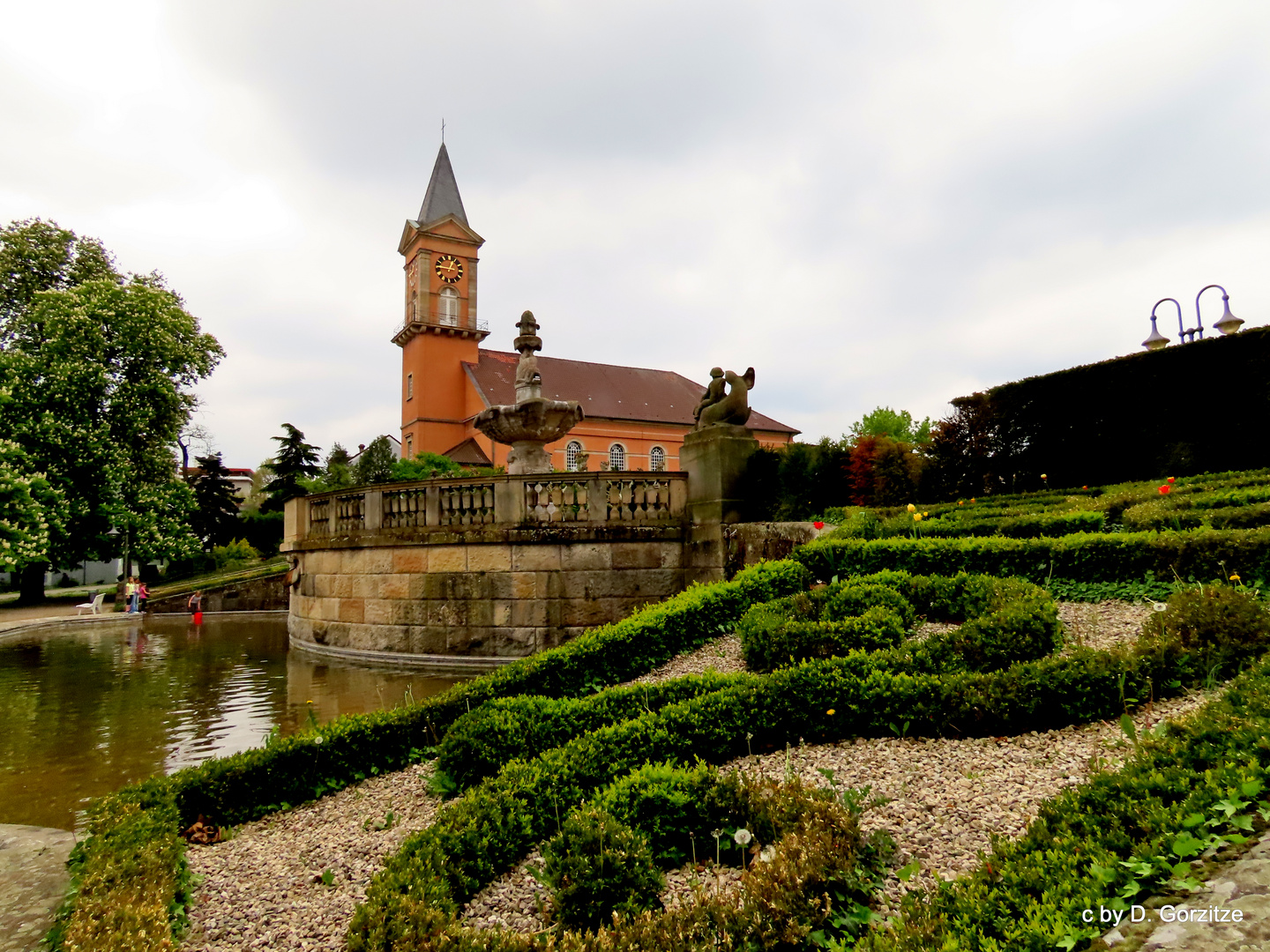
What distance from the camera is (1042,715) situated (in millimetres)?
4164

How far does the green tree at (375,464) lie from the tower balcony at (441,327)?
23.0 feet

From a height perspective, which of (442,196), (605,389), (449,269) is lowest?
(605,389)

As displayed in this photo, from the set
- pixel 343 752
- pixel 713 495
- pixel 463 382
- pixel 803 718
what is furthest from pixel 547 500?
pixel 463 382

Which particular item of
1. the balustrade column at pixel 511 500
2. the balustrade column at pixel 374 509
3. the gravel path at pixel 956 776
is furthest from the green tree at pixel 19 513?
the gravel path at pixel 956 776

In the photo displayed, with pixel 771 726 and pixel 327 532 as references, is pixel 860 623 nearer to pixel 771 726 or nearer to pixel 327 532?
pixel 771 726

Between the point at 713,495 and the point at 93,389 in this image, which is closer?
the point at 713,495

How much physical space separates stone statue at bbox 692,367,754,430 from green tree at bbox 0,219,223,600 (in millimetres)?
21204

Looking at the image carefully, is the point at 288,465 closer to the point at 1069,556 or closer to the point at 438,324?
the point at 438,324

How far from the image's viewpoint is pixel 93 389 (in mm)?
24359

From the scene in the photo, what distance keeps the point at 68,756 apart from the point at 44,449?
2146 cm

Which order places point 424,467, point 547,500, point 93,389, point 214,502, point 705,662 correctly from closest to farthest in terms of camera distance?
point 705,662
point 547,500
point 93,389
point 424,467
point 214,502

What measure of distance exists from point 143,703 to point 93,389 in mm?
19997

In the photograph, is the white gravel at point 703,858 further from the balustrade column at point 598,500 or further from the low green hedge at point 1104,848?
the balustrade column at point 598,500

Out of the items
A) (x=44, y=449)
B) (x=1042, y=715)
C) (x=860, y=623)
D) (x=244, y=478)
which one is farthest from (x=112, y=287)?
(x=244, y=478)
